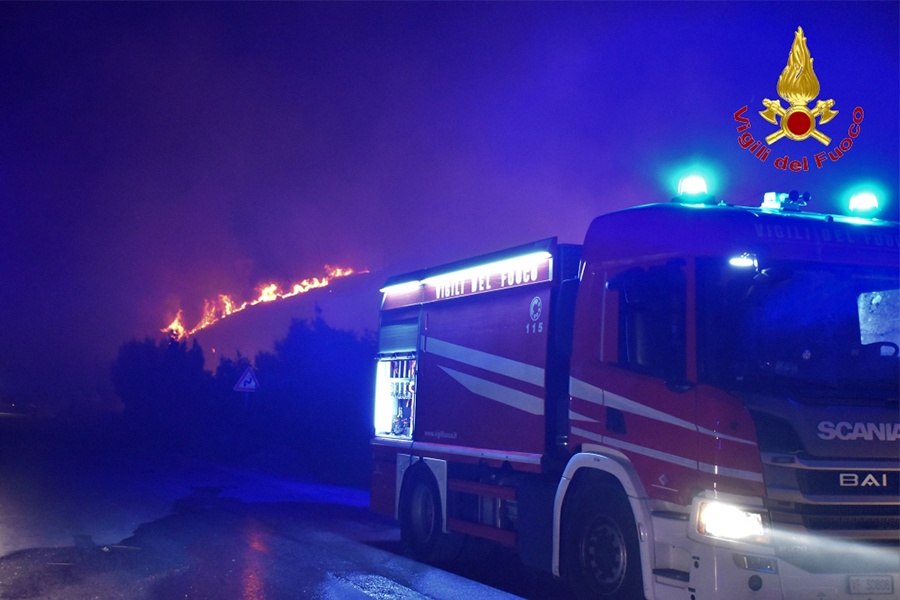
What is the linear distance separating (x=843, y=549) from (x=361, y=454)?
2100 centimetres

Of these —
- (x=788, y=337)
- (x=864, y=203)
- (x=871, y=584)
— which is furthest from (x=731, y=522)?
(x=864, y=203)

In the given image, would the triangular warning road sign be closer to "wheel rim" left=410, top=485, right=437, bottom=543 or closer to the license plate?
"wheel rim" left=410, top=485, right=437, bottom=543

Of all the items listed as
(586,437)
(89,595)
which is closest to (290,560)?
(89,595)

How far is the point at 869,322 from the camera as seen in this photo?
22.3ft

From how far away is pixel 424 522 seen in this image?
1099cm

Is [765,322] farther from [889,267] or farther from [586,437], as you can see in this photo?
[586,437]

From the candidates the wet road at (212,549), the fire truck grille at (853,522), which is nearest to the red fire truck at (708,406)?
the fire truck grille at (853,522)

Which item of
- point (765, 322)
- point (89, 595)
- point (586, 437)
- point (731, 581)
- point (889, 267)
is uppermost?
point (889, 267)

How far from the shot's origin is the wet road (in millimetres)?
8516

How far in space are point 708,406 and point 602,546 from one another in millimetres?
1690

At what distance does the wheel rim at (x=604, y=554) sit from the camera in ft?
23.3

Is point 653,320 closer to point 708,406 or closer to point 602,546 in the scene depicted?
point 708,406

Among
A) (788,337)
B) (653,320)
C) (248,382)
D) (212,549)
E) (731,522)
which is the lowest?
(212,549)

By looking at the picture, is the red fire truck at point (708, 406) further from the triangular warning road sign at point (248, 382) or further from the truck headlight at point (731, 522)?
the triangular warning road sign at point (248, 382)
